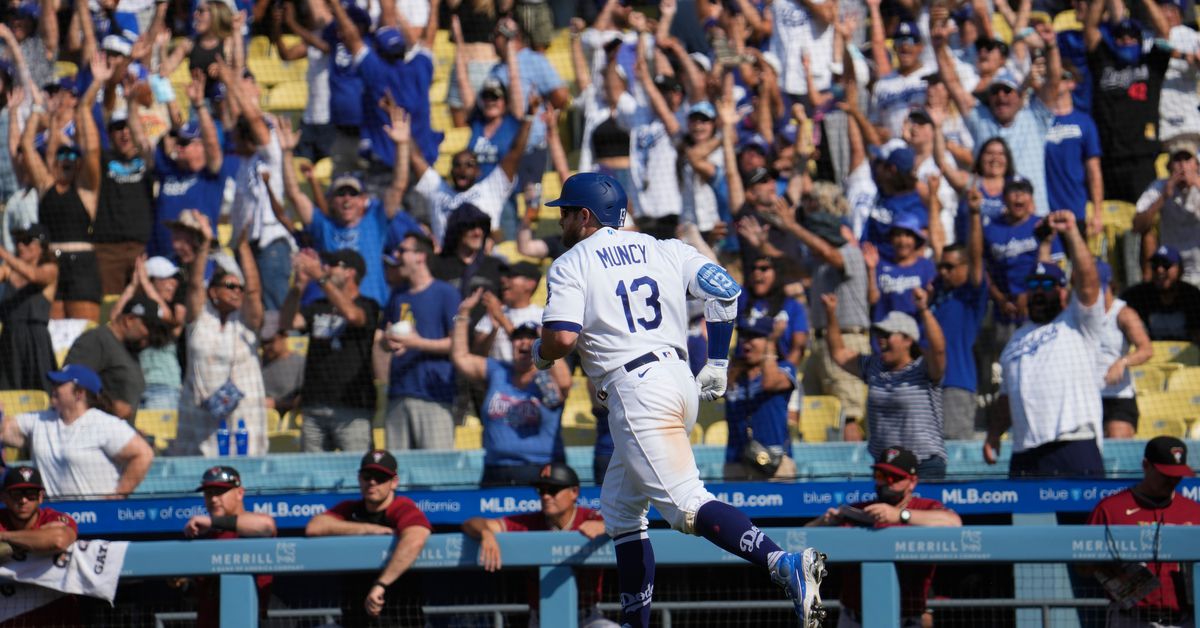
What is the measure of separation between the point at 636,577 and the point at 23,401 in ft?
18.5

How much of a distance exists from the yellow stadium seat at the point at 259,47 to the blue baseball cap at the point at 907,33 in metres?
5.37

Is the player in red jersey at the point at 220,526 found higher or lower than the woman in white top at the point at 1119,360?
lower

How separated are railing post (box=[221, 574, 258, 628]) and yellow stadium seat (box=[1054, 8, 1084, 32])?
7148 millimetres

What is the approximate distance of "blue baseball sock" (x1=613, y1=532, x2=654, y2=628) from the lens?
5984mm

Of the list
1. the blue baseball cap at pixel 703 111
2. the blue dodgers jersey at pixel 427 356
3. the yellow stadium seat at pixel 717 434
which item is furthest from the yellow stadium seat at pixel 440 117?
the yellow stadium seat at pixel 717 434

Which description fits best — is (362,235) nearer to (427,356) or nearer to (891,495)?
(427,356)

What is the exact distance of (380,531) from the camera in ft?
24.0

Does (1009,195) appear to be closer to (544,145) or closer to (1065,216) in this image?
(1065,216)

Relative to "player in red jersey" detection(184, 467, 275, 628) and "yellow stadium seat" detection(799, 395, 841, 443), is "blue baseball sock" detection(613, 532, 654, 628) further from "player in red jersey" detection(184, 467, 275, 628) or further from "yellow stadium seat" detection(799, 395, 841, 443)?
"yellow stadium seat" detection(799, 395, 841, 443)

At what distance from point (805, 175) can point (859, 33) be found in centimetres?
170

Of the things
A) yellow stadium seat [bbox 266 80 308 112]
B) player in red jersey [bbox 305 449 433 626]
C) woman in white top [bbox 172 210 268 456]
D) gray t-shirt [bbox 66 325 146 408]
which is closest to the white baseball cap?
woman in white top [bbox 172 210 268 456]

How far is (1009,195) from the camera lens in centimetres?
973

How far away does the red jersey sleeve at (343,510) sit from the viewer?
7.52 metres

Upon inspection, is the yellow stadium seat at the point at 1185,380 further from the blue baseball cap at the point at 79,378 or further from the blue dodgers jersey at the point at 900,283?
the blue baseball cap at the point at 79,378
